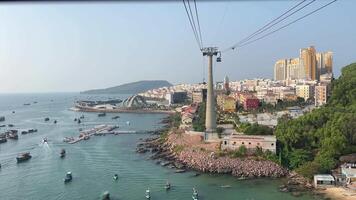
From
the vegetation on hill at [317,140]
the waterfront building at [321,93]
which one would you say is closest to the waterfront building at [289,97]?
the waterfront building at [321,93]

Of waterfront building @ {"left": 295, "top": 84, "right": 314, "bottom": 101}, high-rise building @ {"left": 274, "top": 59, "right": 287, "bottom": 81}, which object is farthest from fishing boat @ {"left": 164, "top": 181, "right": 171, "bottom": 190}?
high-rise building @ {"left": 274, "top": 59, "right": 287, "bottom": 81}

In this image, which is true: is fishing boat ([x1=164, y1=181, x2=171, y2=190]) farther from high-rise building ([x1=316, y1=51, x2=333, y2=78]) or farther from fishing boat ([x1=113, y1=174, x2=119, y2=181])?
high-rise building ([x1=316, y1=51, x2=333, y2=78])

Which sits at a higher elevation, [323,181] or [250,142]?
[250,142]

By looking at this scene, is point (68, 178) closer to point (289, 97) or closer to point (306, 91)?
point (289, 97)

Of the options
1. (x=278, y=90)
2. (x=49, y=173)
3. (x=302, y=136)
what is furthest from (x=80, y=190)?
(x=278, y=90)

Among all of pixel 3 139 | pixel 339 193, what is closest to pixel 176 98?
pixel 3 139

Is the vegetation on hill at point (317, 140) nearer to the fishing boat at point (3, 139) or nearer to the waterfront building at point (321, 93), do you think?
the waterfront building at point (321, 93)
